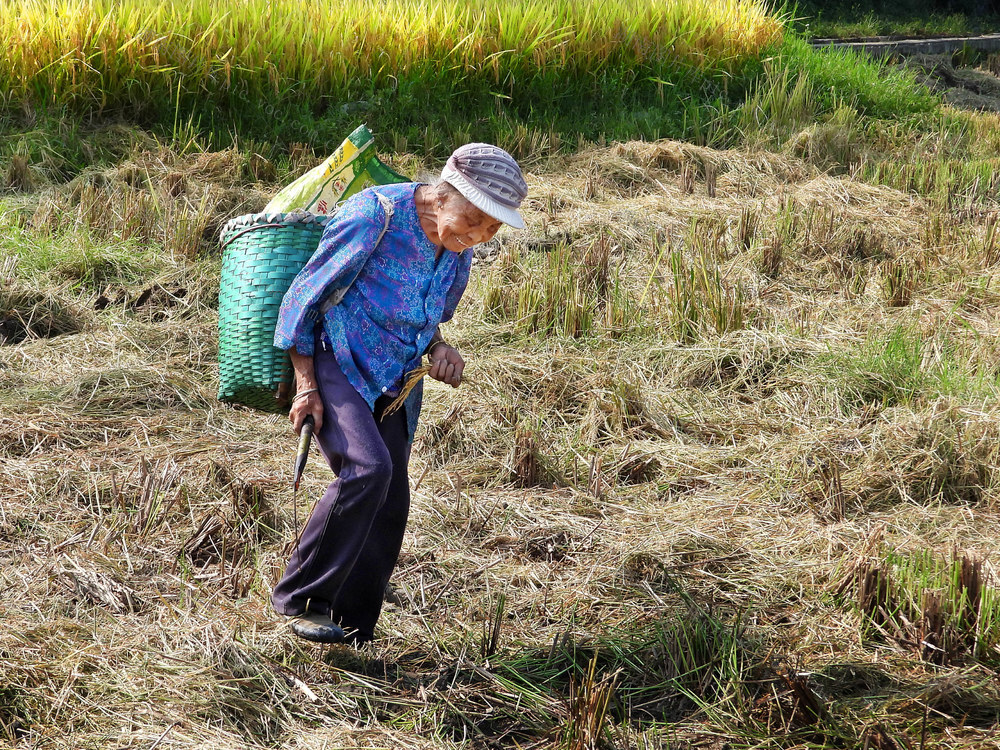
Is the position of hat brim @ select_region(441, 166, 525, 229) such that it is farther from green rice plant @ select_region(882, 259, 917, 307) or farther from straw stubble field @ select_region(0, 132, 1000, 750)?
green rice plant @ select_region(882, 259, 917, 307)

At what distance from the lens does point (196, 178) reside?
19.2 ft

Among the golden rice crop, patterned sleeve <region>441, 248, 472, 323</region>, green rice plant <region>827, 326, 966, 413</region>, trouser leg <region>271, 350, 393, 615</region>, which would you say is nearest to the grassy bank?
the golden rice crop

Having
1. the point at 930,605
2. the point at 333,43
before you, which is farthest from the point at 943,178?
the point at 930,605

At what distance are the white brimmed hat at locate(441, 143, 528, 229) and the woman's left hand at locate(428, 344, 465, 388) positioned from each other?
345 millimetres

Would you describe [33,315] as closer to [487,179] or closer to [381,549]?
[381,549]

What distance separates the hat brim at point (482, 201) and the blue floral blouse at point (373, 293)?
0.53 ft

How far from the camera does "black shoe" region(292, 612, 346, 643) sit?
2.41 metres

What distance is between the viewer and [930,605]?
2.60 meters

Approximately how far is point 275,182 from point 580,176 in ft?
5.92

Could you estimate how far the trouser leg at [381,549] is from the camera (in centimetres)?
252

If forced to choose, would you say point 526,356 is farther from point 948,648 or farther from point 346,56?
point 346,56

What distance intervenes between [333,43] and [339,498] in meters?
5.07

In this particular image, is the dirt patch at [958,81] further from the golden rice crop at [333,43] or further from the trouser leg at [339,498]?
the trouser leg at [339,498]

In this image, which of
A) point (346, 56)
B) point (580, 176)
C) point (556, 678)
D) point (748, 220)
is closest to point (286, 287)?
point (556, 678)
